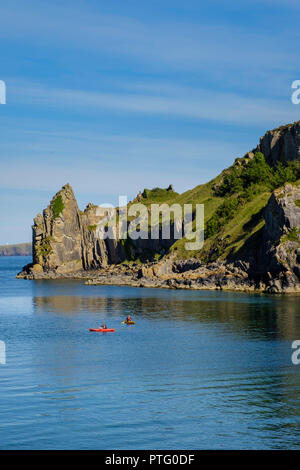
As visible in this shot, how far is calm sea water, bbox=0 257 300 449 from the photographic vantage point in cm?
4494

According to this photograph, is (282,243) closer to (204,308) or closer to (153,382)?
(204,308)

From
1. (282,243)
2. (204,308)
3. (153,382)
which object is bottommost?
(153,382)

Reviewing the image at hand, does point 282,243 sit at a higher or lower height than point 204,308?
higher

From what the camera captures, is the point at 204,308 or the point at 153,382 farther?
the point at 204,308

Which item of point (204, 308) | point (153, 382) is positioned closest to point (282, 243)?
point (204, 308)

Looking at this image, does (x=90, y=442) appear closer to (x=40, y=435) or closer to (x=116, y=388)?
(x=40, y=435)

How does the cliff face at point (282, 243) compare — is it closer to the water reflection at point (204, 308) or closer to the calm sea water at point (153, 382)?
the water reflection at point (204, 308)

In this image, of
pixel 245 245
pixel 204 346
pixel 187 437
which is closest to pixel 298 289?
pixel 245 245

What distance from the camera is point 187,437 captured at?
44.8 meters

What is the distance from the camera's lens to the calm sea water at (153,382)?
44.9 meters

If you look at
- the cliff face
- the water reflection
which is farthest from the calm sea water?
the cliff face

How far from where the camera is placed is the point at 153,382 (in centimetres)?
6122

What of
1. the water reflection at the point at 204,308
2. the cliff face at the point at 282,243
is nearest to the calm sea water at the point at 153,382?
the water reflection at the point at 204,308
